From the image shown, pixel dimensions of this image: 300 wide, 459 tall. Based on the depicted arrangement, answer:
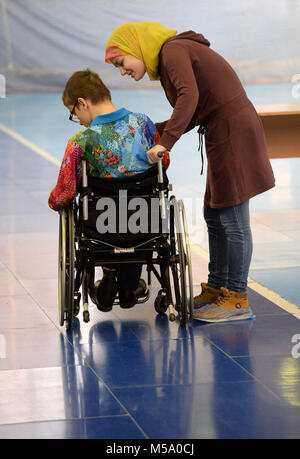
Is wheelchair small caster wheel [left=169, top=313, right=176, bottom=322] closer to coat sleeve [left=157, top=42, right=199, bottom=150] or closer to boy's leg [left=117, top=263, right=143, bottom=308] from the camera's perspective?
boy's leg [left=117, top=263, right=143, bottom=308]

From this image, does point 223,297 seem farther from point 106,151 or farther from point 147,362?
point 106,151

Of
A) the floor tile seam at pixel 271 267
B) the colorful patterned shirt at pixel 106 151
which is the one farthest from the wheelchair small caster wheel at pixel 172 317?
the floor tile seam at pixel 271 267

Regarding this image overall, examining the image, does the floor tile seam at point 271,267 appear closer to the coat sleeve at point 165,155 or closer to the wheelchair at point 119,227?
the wheelchair at point 119,227

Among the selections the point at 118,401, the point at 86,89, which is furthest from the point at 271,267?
the point at 118,401

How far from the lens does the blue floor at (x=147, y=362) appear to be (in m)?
2.54

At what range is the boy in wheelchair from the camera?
3365 mm

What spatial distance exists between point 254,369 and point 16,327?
1115 mm

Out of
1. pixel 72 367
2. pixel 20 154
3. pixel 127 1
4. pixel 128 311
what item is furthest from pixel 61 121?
pixel 72 367

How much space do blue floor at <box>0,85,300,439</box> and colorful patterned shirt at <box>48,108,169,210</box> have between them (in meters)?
0.63

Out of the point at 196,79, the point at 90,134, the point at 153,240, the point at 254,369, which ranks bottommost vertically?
the point at 254,369

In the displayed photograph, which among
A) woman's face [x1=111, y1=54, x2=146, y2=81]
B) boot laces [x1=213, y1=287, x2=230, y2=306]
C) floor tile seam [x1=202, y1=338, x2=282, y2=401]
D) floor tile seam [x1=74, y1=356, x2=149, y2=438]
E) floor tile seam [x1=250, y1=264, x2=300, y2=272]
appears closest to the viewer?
floor tile seam [x1=74, y1=356, x2=149, y2=438]

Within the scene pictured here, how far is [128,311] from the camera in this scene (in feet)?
12.4

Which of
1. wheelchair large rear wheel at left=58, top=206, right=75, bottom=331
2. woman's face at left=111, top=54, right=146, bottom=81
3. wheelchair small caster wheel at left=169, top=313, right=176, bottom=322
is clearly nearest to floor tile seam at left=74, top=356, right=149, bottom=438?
wheelchair large rear wheel at left=58, top=206, right=75, bottom=331

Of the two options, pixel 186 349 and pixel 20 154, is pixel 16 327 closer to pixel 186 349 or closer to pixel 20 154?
pixel 186 349
